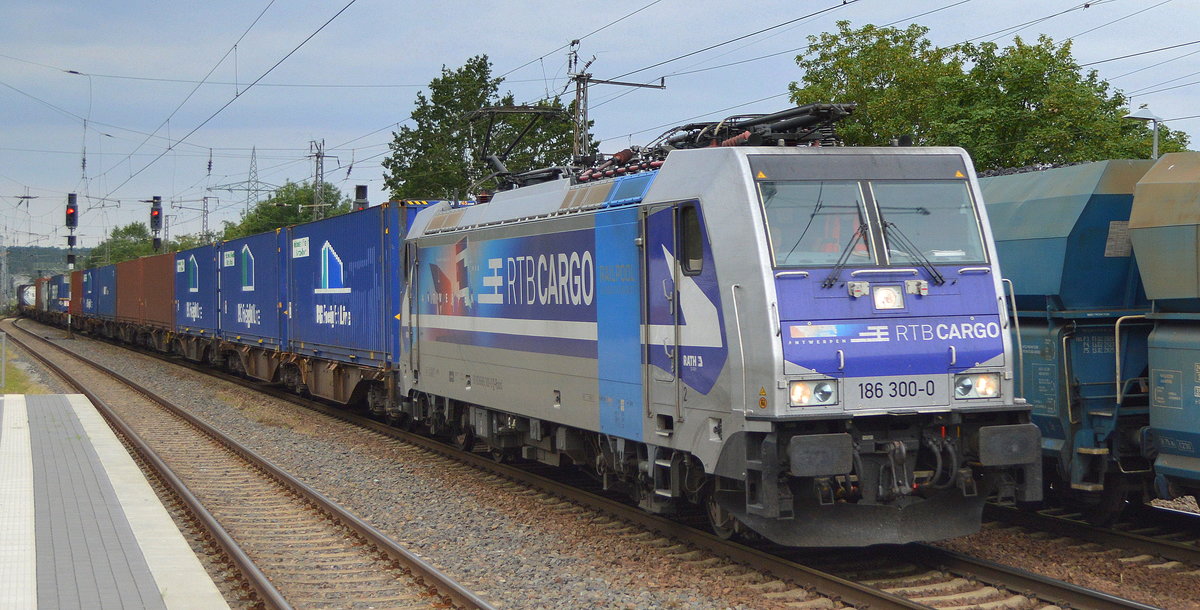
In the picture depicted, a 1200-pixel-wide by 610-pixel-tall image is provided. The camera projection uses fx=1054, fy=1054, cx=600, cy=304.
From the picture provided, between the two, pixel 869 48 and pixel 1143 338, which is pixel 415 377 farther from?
pixel 869 48

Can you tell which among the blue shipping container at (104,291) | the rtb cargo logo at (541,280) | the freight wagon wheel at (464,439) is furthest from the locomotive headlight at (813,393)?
the blue shipping container at (104,291)

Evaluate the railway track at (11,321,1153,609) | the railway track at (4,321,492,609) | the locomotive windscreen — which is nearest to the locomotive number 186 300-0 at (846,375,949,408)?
the locomotive windscreen

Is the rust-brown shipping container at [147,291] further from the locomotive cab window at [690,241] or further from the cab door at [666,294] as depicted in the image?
the locomotive cab window at [690,241]

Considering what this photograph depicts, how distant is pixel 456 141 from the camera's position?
176ft

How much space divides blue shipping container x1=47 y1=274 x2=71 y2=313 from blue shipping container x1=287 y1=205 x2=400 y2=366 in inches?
1737

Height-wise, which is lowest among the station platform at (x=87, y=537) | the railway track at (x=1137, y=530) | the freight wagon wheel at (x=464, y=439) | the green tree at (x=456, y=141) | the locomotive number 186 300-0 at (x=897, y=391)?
the railway track at (x=1137, y=530)

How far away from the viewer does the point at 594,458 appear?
10805 mm

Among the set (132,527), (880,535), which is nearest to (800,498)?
(880,535)

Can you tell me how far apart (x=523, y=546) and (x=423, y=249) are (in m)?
5.83

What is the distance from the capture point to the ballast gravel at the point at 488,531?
7887 millimetres

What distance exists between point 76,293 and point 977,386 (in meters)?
56.8

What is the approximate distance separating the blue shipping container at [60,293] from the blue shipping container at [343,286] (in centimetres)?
4411

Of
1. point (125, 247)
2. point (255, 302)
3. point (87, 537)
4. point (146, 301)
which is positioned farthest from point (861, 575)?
point (125, 247)

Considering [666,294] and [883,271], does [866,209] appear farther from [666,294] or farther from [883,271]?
[666,294]
